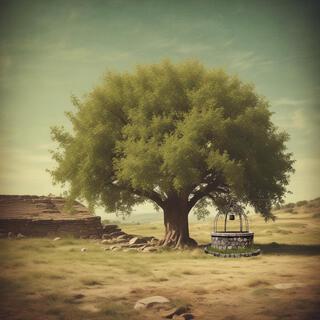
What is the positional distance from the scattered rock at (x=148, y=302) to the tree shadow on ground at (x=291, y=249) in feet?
43.3

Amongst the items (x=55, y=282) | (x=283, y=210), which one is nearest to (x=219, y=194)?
(x=55, y=282)

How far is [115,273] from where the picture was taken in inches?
673

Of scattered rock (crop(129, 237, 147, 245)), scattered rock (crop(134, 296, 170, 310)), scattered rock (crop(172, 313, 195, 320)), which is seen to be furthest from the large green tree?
scattered rock (crop(172, 313, 195, 320))

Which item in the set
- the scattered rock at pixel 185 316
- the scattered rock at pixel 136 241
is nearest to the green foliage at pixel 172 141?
the scattered rock at pixel 136 241

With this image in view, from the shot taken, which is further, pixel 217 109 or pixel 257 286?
pixel 217 109

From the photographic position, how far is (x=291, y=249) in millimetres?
25250

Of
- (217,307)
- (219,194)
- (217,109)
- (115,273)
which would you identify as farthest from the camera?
(219,194)

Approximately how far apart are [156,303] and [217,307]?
5.58ft

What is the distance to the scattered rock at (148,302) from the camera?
1152cm

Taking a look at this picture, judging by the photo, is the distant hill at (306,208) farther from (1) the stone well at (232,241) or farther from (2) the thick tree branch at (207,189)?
(1) the stone well at (232,241)

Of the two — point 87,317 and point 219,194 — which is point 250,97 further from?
point 87,317

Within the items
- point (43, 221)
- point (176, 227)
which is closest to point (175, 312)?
point (176, 227)

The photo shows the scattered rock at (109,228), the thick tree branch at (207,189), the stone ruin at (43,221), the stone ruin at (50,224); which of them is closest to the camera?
the thick tree branch at (207,189)

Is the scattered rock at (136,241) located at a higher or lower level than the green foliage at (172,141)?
lower
